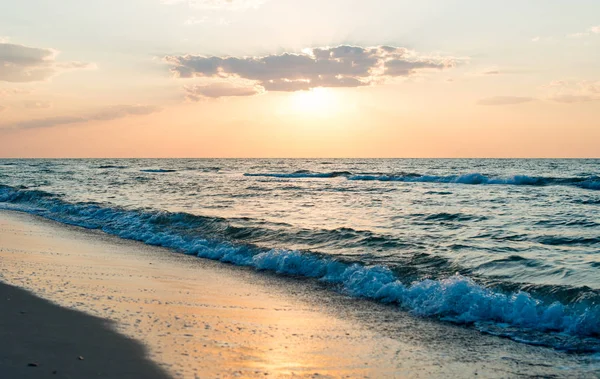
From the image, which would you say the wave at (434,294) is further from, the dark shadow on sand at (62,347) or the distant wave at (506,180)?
the distant wave at (506,180)

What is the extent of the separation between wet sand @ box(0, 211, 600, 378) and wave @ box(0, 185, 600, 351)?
1.60ft

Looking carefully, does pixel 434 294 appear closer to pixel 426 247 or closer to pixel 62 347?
pixel 426 247

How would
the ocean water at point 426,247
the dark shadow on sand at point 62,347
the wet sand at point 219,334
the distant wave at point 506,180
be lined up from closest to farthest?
1. the dark shadow on sand at point 62,347
2. the wet sand at point 219,334
3. the ocean water at point 426,247
4. the distant wave at point 506,180

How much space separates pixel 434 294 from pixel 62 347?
605 cm

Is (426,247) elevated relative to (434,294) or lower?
elevated

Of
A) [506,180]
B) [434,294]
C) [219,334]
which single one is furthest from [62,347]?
[506,180]

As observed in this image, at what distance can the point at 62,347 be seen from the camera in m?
5.68

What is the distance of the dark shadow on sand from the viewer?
16.3 feet

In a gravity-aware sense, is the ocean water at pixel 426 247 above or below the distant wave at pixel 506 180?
below

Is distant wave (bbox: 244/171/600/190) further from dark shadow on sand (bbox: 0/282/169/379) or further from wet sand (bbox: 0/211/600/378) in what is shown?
dark shadow on sand (bbox: 0/282/169/379)

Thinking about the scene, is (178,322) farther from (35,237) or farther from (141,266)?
(35,237)

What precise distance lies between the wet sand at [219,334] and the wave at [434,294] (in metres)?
0.49

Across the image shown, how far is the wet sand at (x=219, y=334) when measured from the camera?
5.39 meters

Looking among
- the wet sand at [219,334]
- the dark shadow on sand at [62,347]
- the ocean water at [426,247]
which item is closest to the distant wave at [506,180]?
the ocean water at [426,247]
